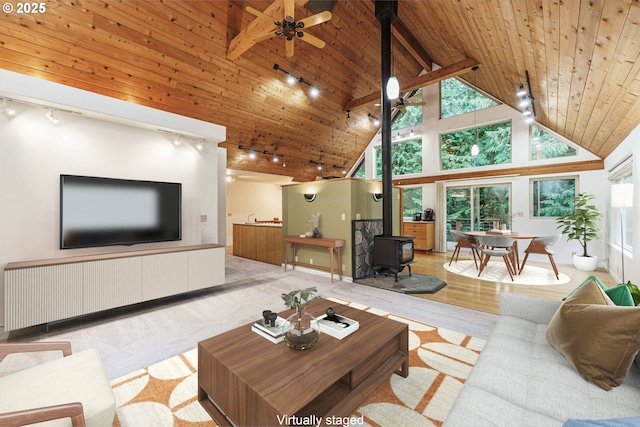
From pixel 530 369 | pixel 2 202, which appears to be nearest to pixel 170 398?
pixel 530 369

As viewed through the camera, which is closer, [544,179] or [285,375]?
[285,375]

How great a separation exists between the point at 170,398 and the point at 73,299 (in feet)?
6.38

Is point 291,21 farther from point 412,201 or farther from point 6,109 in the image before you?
point 412,201

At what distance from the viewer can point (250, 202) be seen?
10.2 m

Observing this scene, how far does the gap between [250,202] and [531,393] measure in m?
9.82

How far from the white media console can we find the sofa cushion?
386 cm

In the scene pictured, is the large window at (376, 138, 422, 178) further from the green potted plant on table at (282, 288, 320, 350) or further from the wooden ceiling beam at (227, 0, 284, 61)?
the green potted plant on table at (282, 288, 320, 350)

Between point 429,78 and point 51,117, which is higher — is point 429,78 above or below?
above

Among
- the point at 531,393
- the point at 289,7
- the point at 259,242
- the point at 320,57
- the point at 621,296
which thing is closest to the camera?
the point at 531,393

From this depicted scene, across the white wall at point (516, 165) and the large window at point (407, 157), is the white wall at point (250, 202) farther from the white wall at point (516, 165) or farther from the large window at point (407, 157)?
the white wall at point (516, 165)

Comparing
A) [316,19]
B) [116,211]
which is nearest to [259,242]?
[116,211]

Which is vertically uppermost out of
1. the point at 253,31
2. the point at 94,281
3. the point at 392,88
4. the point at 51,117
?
the point at 253,31

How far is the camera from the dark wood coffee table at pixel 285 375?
3.98 feet

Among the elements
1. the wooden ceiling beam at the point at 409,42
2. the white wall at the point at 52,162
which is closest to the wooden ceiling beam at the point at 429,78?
the wooden ceiling beam at the point at 409,42
